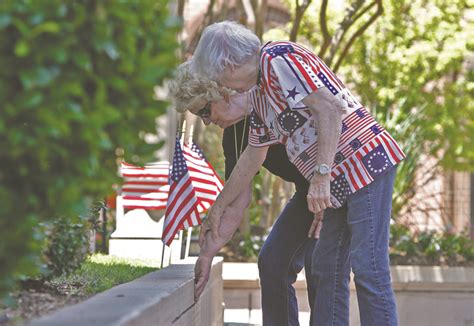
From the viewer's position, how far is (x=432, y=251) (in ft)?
39.9

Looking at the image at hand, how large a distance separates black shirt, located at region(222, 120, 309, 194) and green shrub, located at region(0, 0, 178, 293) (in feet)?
9.43

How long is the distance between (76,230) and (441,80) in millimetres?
14471

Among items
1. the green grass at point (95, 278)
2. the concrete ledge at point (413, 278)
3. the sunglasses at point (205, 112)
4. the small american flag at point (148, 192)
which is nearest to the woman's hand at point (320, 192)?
the green grass at point (95, 278)

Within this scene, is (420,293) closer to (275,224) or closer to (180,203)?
(180,203)

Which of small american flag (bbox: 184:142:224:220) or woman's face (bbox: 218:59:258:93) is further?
small american flag (bbox: 184:142:224:220)

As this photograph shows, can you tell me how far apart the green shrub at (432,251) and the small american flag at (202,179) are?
3794 millimetres

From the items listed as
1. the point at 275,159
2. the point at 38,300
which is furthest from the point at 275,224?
the point at 38,300

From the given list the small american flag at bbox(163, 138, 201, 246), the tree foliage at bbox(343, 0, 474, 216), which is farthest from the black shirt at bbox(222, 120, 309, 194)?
the tree foliage at bbox(343, 0, 474, 216)

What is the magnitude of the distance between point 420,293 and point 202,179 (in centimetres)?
348

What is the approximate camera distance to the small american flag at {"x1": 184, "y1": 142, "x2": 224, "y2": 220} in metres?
8.65

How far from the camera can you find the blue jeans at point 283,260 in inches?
253

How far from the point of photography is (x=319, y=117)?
17.0ft

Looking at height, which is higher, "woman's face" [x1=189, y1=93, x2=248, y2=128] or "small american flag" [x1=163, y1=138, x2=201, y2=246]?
"woman's face" [x1=189, y1=93, x2=248, y2=128]

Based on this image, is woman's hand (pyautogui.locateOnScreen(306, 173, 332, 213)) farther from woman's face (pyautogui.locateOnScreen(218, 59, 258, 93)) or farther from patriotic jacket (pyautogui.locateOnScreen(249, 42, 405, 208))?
woman's face (pyautogui.locateOnScreen(218, 59, 258, 93))
